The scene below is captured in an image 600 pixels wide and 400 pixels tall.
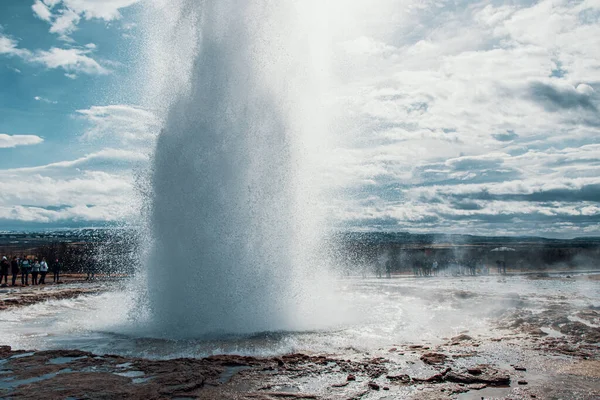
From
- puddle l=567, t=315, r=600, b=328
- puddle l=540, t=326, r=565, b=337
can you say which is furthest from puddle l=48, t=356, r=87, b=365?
puddle l=567, t=315, r=600, b=328

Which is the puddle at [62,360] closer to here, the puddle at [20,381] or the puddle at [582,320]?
the puddle at [20,381]

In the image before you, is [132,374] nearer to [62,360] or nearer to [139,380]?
[139,380]

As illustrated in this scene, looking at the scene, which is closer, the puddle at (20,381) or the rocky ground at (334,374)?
the rocky ground at (334,374)

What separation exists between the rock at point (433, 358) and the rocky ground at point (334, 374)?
2cm

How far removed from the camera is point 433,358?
816 centimetres

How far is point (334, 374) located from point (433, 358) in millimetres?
2017

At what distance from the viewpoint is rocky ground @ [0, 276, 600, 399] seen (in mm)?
6340

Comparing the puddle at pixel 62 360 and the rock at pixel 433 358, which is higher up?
the puddle at pixel 62 360

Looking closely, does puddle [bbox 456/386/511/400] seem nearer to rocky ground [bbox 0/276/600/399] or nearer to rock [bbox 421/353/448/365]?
rocky ground [bbox 0/276/600/399]

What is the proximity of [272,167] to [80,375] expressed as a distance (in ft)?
23.6

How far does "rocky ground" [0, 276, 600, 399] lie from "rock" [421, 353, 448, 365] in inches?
0.7

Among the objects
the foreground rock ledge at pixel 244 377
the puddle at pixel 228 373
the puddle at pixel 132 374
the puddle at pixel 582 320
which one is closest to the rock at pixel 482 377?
the foreground rock ledge at pixel 244 377

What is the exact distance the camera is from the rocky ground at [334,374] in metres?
6.34

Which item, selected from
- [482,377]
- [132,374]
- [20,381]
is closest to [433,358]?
[482,377]
